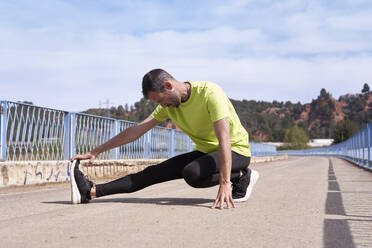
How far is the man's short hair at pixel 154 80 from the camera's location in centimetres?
393

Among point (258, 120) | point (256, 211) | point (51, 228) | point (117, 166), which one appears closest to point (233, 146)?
point (256, 211)

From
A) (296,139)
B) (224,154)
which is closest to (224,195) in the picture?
(224,154)

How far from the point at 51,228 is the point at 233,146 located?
78.9 inches

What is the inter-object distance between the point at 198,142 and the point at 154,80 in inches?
38.2

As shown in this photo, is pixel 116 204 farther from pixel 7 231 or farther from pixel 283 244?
pixel 283 244

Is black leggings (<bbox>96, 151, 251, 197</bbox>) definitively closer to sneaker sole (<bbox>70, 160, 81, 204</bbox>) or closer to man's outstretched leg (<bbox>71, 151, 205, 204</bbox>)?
man's outstretched leg (<bbox>71, 151, 205, 204</bbox>)

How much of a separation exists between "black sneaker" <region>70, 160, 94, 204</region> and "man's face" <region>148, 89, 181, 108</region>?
3.66 ft

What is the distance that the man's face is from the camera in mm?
3992

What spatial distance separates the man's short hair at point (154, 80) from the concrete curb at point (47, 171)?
14.1 feet

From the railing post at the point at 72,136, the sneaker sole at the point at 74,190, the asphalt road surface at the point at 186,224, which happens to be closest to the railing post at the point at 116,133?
the railing post at the point at 72,136

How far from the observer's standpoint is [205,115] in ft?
13.9

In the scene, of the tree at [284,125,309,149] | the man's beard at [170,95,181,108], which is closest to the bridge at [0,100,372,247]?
the man's beard at [170,95,181,108]

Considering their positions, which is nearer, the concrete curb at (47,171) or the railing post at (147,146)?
the concrete curb at (47,171)

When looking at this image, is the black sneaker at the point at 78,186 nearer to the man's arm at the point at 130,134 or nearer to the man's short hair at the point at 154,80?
the man's arm at the point at 130,134
